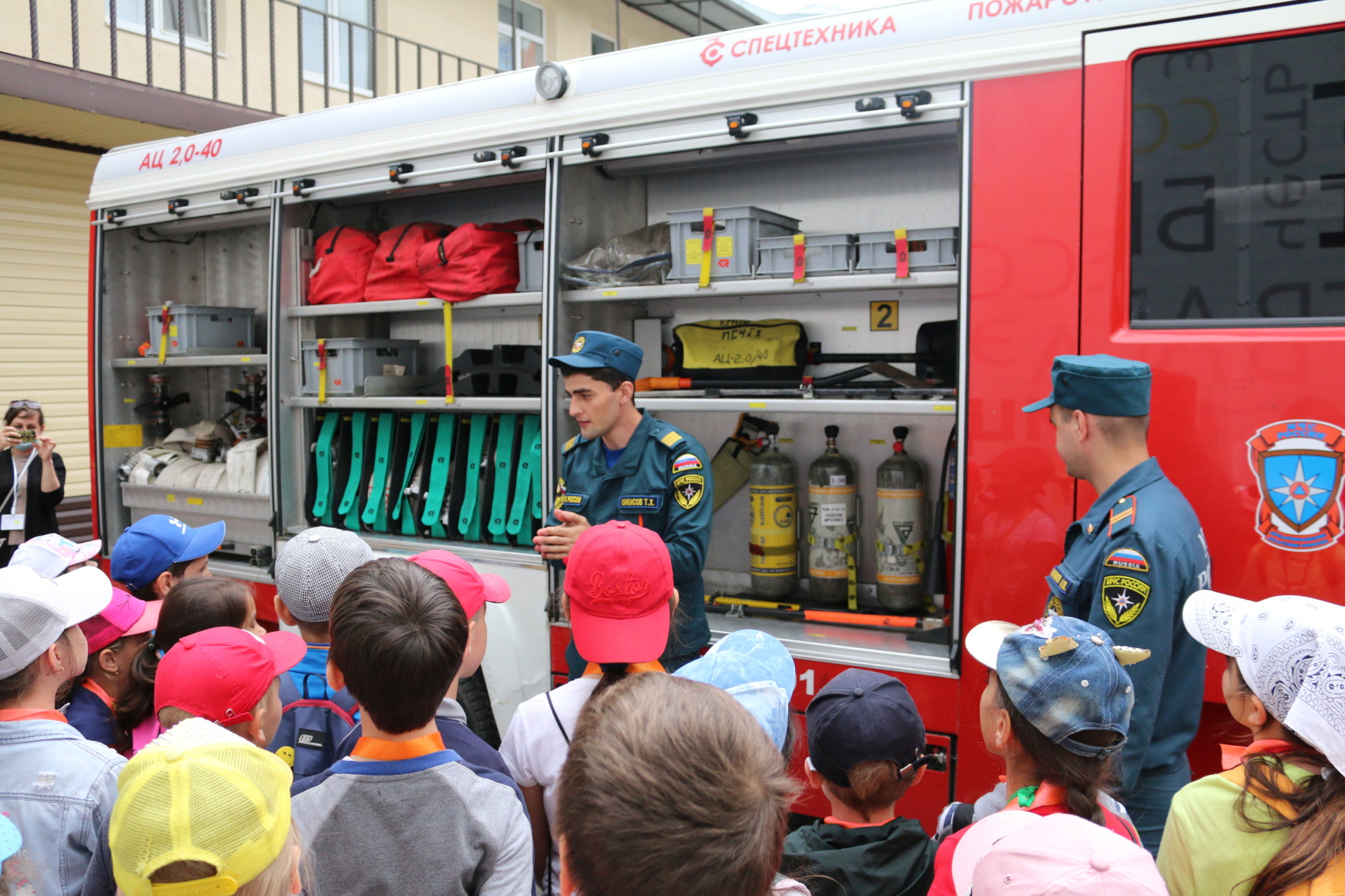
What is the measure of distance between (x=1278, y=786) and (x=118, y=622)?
8.11ft

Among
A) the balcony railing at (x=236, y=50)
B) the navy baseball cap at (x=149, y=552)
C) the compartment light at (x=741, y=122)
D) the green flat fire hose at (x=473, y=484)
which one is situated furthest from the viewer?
the balcony railing at (x=236, y=50)

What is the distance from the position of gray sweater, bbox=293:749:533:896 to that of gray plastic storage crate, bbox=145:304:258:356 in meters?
4.26

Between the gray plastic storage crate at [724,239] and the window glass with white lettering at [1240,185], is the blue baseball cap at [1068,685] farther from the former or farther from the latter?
the gray plastic storage crate at [724,239]

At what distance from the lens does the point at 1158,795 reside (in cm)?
222

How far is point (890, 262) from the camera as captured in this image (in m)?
3.45

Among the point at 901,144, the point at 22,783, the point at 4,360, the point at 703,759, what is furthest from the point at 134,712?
the point at 4,360

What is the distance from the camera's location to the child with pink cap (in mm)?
1953

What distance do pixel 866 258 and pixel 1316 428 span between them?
152 cm

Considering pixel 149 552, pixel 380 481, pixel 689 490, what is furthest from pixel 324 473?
pixel 689 490

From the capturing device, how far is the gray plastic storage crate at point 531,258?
4.30 meters

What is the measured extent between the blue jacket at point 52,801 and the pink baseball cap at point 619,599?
910 millimetres

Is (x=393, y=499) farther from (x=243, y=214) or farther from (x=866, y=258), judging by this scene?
(x=866, y=258)

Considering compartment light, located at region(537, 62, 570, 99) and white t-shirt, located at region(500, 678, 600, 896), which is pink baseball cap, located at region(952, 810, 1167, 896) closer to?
white t-shirt, located at region(500, 678, 600, 896)

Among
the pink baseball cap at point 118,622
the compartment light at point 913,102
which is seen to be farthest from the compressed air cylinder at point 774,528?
the pink baseball cap at point 118,622
